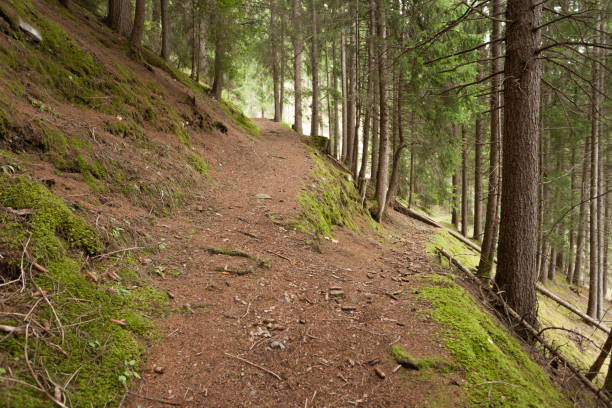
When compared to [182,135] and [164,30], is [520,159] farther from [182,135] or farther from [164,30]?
[164,30]

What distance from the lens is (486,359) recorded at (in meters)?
3.18

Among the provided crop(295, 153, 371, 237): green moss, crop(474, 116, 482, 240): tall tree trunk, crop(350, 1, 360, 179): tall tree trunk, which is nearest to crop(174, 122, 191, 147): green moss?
crop(295, 153, 371, 237): green moss

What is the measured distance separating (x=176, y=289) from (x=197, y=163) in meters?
4.75

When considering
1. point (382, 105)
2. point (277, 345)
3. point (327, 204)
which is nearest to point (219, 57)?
point (382, 105)

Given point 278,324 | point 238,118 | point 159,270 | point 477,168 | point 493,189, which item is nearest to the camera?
point 278,324

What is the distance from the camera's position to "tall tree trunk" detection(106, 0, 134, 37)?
33.4ft

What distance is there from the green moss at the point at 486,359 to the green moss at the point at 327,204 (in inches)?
125

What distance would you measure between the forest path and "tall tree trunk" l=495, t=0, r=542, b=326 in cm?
157

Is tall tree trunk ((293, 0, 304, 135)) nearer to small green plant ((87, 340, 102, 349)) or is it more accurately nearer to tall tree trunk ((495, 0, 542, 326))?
tall tree trunk ((495, 0, 542, 326))

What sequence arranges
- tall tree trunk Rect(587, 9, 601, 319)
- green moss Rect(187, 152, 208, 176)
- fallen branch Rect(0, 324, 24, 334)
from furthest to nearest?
tall tree trunk Rect(587, 9, 601, 319) → green moss Rect(187, 152, 208, 176) → fallen branch Rect(0, 324, 24, 334)

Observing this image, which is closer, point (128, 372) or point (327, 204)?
point (128, 372)

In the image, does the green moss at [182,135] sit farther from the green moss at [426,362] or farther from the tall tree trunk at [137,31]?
the green moss at [426,362]

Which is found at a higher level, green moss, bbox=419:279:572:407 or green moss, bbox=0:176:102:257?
green moss, bbox=0:176:102:257

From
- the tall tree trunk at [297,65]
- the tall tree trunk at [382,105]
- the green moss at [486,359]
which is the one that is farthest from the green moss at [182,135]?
the tall tree trunk at [297,65]
